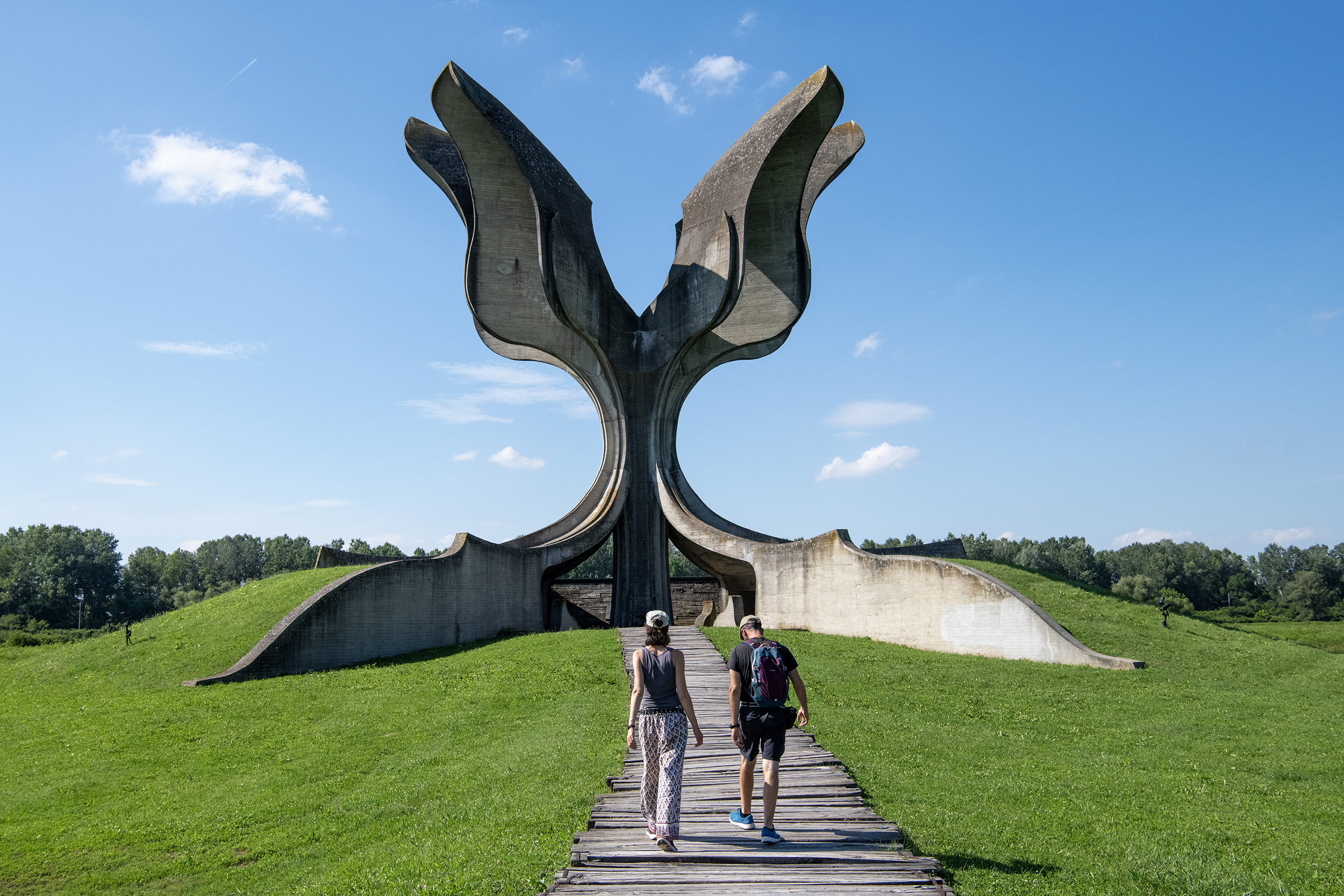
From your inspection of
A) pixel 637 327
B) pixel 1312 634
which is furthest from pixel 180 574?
pixel 1312 634

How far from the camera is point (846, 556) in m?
18.3

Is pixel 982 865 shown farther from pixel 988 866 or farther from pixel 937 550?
pixel 937 550

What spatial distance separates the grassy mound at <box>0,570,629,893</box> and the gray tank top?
1.31 metres

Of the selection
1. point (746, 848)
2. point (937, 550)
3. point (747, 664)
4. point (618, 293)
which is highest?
point (618, 293)

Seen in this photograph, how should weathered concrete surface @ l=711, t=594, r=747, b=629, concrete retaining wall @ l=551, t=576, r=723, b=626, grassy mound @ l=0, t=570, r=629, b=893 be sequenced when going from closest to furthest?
grassy mound @ l=0, t=570, r=629, b=893 < weathered concrete surface @ l=711, t=594, r=747, b=629 < concrete retaining wall @ l=551, t=576, r=723, b=626

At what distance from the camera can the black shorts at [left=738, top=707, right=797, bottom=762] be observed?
17.6ft

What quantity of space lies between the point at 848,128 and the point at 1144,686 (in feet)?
59.2

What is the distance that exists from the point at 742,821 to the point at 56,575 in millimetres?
64276

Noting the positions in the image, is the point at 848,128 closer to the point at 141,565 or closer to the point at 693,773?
the point at 693,773

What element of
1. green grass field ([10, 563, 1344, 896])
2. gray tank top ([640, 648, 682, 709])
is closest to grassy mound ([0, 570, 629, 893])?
green grass field ([10, 563, 1344, 896])

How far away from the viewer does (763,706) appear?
5.38 m

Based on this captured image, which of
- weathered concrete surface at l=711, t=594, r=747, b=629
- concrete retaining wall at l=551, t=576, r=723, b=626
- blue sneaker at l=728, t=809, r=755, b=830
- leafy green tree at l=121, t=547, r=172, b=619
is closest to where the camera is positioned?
blue sneaker at l=728, t=809, r=755, b=830

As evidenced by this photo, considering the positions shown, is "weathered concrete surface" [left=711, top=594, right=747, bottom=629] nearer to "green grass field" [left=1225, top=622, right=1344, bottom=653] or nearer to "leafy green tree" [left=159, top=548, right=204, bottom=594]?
"green grass field" [left=1225, top=622, right=1344, bottom=653]

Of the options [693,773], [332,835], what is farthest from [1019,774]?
[332,835]
